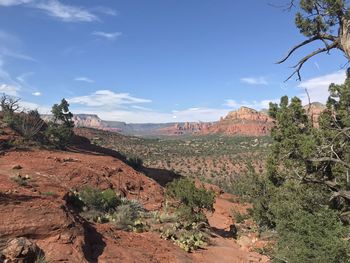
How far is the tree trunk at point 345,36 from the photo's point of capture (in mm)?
8156

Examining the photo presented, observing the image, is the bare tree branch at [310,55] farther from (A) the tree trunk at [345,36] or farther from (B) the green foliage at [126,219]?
(B) the green foliage at [126,219]

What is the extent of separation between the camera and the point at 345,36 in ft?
27.0

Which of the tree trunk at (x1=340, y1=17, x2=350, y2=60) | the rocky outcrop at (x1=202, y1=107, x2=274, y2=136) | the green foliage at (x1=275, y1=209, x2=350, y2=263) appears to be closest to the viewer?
the tree trunk at (x1=340, y1=17, x2=350, y2=60)

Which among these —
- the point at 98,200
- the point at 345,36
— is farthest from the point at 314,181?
the point at 98,200

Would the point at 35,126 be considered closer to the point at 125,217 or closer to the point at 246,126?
the point at 125,217

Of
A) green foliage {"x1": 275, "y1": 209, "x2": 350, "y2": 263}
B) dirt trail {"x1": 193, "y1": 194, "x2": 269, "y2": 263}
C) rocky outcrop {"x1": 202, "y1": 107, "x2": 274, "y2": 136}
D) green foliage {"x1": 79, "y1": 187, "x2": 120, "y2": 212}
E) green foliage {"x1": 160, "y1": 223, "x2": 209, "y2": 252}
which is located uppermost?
rocky outcrop {"x1": 202, "y1": 107, "x2": 274, "y2": 136}

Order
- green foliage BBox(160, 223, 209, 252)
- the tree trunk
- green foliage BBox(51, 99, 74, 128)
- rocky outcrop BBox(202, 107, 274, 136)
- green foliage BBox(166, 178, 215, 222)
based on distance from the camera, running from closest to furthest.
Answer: the tree trunk < green foliage BBox(160, 223, 209, 252) < green foliage BBox(166, 178, 215, 222) < green foliage BBox(51, 99, 74, 128) < rocky outcrop BBox(202, 107, 274, 136)

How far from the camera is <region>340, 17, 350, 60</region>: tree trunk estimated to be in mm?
8156

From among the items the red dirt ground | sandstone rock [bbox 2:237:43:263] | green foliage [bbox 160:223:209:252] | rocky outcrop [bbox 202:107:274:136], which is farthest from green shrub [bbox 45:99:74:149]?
rocky outcrop [bbox 202:107:274:136]

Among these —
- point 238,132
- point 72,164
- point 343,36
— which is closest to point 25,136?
point 72,164

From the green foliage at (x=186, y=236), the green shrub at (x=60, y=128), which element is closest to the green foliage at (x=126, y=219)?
the green foliage at (x=186, y=236)

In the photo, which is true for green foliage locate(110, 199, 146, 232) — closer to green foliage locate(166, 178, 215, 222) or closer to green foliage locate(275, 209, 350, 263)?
→ green foliage locate(166, 178, 215, 222)

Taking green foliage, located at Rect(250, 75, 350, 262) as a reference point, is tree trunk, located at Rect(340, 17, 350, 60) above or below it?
above

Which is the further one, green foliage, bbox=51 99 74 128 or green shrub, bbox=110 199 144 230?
green foliage, bbox=51 99 74 128
